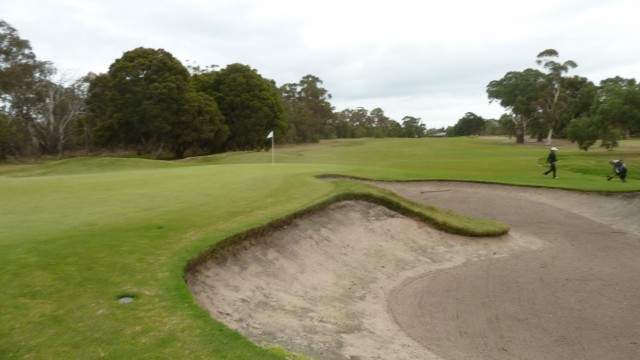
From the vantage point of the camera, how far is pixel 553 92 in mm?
68188

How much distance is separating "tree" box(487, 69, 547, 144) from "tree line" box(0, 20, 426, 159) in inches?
1362

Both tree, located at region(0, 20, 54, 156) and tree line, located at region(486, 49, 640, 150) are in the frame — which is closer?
tree, located at region(0, 20, 54, 156)

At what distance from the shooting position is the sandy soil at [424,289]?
7352mm

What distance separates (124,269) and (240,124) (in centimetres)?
5307

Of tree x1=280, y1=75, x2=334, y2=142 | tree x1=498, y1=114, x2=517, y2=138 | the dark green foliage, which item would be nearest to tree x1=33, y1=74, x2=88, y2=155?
the dark green foliage

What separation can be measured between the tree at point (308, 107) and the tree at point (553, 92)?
42.8m

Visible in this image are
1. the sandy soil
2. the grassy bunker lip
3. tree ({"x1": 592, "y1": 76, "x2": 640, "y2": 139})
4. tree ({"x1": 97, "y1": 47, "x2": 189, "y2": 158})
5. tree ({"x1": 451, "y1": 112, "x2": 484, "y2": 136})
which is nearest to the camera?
the sandy soil

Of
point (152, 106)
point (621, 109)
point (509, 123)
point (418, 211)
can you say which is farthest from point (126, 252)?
point (509, 123)

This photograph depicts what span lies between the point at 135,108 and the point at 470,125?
121896mm

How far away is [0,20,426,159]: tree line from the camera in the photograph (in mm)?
47531


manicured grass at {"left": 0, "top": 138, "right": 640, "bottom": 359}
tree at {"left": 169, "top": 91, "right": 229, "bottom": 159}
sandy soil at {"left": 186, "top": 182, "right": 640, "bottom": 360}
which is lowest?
sandy soil at {"left": 186, "top": 182, "right": 640, "bottom": 360}

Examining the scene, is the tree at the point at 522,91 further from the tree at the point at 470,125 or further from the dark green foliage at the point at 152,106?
the tree at the point at 470,125

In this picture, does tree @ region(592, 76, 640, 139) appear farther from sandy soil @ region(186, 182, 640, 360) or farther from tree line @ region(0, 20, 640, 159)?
sandy soil @ region(186, 182, 640, 360)

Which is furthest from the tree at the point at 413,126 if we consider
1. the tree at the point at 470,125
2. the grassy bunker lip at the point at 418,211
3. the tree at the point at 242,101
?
the grassy bunker lip at the point at 418,211
